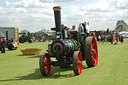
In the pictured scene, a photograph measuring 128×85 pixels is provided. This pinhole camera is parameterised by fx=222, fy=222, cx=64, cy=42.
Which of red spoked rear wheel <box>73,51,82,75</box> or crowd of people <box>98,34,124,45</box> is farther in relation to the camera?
crowd of people <box>98,34,124,45</box>

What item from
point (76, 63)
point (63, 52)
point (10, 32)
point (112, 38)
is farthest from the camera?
point (10, 32)

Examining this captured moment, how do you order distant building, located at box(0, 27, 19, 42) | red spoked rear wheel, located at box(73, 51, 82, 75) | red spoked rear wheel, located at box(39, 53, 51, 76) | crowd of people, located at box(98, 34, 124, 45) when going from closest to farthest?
1. red spoked rear wheel, located at box(73, 51, 82, 75)
2. red spoked rear wheel, located at box(39, 53, 51, 76)
3. crowd of people, located at box(98, 34, 124, 45)
4. distant building, located at box(0, 27, 19, 42)

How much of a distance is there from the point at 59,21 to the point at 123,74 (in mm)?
2771

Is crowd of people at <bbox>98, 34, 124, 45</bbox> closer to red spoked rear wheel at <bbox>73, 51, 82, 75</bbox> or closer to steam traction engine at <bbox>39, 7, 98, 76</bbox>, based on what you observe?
steam traction engine at <bbox>39, 7, 98, 76</bbox>

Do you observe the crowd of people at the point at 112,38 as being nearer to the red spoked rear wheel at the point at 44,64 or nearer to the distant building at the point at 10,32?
the distant building at the point at 10,32

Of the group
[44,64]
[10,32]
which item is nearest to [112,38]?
[10,32]

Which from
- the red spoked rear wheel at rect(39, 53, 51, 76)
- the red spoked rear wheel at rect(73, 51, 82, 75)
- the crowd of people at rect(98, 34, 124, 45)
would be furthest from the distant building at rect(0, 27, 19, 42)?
the red spoked rear wheel at rect(73, 51, 82, 75)

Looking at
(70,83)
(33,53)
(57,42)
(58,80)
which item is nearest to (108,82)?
(70,83)

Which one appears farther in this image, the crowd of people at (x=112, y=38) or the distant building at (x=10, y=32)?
the distant building at (x=10, y=32)

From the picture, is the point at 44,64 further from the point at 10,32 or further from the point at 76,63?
the point at 10,32

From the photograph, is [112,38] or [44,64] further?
[112,38]

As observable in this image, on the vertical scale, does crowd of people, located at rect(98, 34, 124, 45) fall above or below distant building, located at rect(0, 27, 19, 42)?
below

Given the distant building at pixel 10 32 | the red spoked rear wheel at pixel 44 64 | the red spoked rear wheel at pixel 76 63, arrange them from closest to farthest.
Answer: the red spoked rear wheel at pixel 76 63 < the red spoked rear wheel at pixel 44 64 < the distant building at pixel 10 32

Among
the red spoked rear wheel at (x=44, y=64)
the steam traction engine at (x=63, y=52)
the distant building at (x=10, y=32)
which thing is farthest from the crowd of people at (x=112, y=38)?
the red spoked rear wheel at (x=44, y=64)
